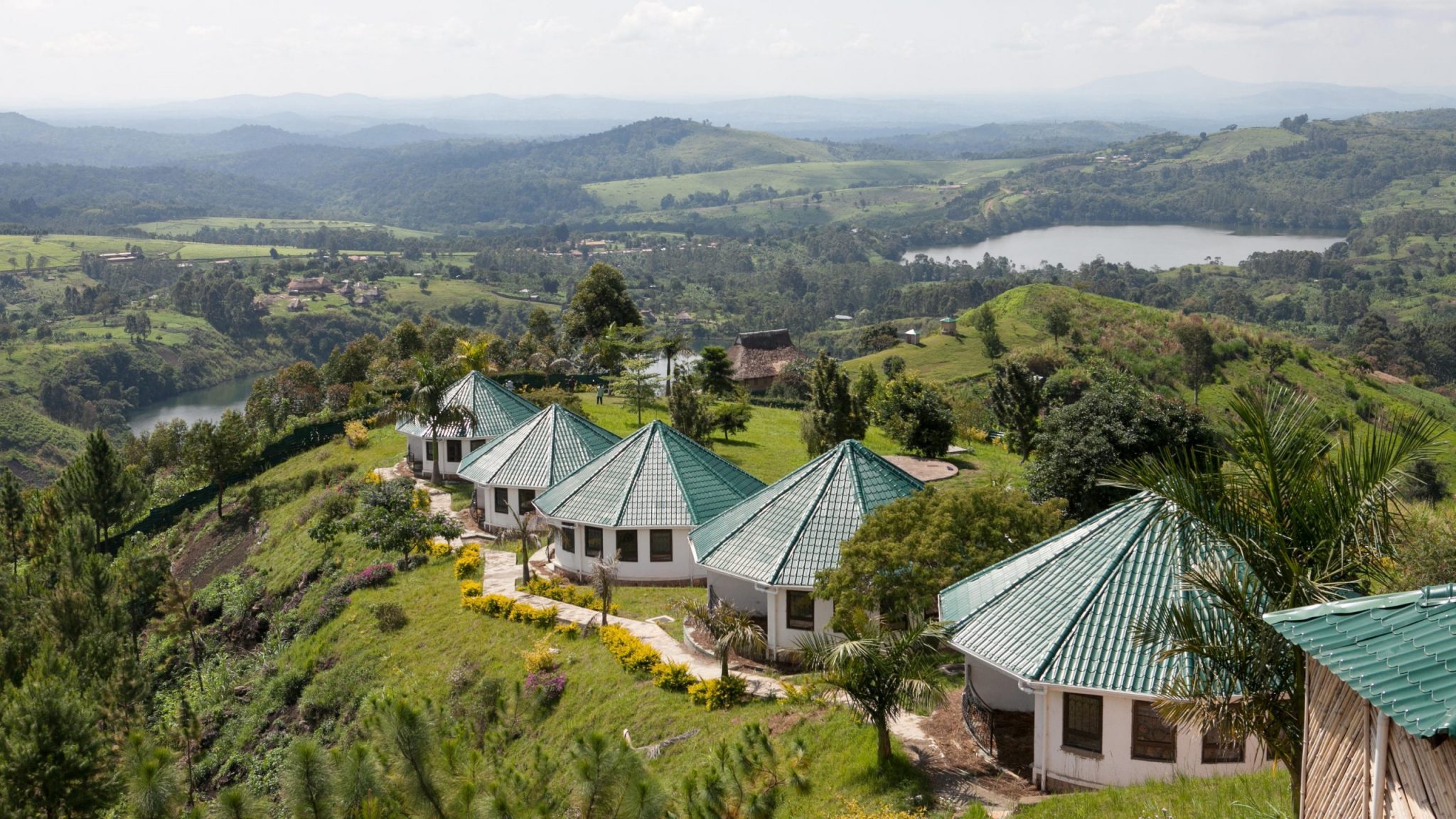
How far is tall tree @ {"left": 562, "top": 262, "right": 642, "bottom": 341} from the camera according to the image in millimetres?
66938

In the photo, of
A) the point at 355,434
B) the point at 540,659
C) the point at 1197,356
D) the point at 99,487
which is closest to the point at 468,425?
the point at 355,434

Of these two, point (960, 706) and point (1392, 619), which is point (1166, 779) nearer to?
point (960, 706)

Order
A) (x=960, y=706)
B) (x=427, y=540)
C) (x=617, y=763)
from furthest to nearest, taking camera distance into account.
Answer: (x=427, y=540), (x=960, y=706), (x=617, y=763)

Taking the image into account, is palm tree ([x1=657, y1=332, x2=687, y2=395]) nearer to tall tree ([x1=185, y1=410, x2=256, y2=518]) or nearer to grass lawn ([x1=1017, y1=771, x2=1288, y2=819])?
tall tree ([x1=185, y1=410, x2=256, y2=518])

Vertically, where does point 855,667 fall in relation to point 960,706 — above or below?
above

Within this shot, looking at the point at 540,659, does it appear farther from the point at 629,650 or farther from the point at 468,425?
the point at 468,425

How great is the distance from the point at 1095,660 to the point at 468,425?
101ft

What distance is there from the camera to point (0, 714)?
78.1 ft

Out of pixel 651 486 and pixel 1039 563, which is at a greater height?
pixel 1039 563

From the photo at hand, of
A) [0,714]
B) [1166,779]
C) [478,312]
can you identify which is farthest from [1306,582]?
[478,312]

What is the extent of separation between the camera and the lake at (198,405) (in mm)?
133000

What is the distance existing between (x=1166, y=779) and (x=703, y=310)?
173 metres

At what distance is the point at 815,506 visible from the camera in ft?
87.9

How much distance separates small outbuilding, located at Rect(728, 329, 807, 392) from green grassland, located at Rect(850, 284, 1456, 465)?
10897mm
